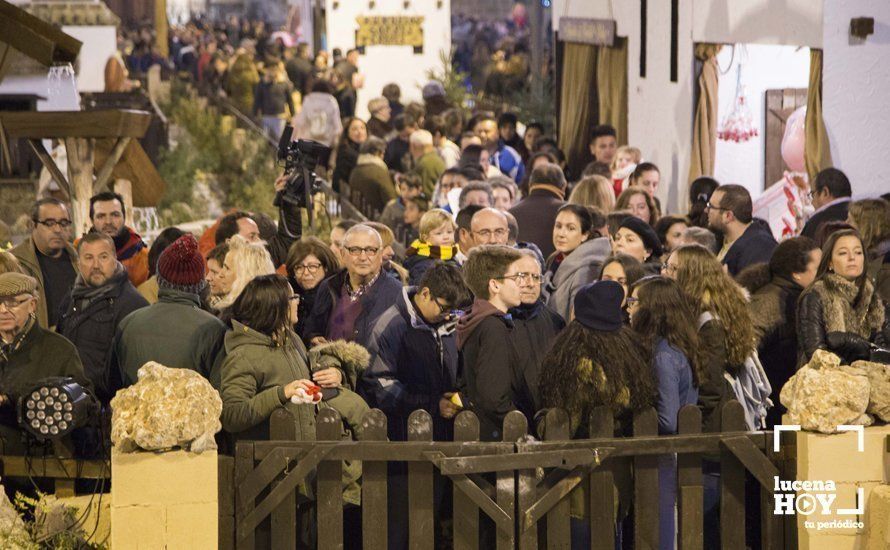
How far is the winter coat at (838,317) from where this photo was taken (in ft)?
25.4

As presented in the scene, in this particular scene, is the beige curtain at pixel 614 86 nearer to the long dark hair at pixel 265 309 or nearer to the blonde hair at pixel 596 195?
the blonde hair at pixel 596 195

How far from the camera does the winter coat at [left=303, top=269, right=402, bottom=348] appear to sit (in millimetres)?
8125

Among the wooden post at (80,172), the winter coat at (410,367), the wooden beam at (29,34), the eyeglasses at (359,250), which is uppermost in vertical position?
the wooden beam at (29,34)

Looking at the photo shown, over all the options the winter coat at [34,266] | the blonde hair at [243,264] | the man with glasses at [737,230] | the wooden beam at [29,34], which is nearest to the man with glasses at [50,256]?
the winter coat at [34,266]

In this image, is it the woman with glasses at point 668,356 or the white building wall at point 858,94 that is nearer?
the woman with glasses at point 668,356

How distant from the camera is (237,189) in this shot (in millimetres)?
22547

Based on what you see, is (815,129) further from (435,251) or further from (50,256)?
(50,256)

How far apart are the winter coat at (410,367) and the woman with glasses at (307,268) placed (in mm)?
1571

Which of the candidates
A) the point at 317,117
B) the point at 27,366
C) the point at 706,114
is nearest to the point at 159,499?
the point at 27,366

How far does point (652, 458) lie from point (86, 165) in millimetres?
6521

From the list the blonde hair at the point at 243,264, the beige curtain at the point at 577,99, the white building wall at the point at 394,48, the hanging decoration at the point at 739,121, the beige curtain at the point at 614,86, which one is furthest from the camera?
the white building wall at the point at 394,48

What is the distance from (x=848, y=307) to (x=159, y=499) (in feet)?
12.7

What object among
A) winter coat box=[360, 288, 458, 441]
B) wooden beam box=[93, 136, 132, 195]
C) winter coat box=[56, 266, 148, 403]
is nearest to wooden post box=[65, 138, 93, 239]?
wooden beam box=[93, 136, 132, 195]

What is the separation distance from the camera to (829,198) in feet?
35.0
